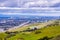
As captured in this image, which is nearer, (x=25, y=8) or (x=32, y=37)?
(x=32, y=37)

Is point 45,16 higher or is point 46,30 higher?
point 45,16

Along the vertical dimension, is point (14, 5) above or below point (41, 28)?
above

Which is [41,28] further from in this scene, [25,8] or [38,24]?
[25,8]

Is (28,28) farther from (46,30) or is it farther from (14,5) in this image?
(14,5)

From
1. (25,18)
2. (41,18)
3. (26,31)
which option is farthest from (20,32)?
(41,18)

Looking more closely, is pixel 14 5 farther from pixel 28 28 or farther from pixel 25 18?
pixel 28 28

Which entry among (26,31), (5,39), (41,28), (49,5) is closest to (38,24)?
(41,28)

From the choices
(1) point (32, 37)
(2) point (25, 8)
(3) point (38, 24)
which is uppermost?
(2) point (25, 8)

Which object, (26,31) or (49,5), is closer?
(26,31)
